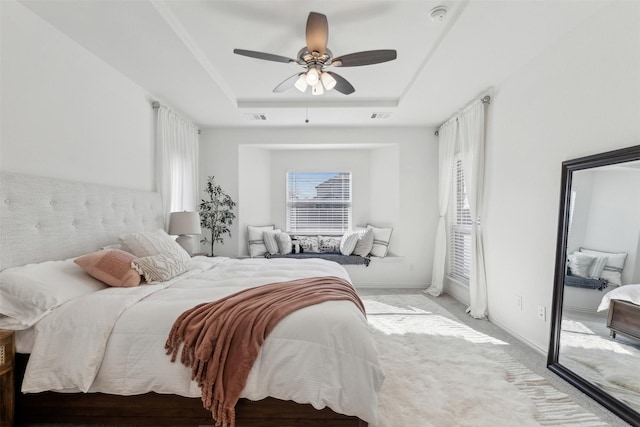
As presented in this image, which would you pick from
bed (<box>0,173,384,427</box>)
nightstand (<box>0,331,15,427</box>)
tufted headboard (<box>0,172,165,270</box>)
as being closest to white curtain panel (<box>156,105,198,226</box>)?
tufted headboard (<box>0,172,165,270</box>)

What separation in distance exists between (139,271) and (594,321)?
3.16 metres

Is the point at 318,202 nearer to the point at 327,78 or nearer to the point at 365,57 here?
Answer: the point at 327,78

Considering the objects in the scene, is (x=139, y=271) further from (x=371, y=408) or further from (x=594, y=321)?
(x=594, y=321)

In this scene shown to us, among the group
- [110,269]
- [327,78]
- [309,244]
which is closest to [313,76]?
[327,78]

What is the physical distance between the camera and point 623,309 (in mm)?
1831

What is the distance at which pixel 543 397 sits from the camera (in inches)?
74.9

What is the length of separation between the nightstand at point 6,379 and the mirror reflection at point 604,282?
3435 mm

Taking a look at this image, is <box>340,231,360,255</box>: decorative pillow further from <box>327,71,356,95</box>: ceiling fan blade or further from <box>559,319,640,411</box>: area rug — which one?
<box>559,319,640,411</box>: area rug

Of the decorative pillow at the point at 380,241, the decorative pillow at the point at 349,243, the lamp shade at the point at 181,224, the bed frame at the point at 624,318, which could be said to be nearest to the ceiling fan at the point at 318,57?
the lamp shade at the point at 181,224

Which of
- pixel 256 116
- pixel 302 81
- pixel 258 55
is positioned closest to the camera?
pixel 258 55

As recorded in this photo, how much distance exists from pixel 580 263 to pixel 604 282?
0.61ft

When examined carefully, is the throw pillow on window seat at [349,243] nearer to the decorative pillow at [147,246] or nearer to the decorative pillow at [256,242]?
the decorative pillow at [256,242]

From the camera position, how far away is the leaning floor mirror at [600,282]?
5.76 feet

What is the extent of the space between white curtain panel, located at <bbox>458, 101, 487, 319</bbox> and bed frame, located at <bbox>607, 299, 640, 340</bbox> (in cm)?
148
